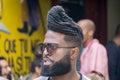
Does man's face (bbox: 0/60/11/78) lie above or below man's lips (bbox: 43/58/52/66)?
below

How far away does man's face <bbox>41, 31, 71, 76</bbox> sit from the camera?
366cm

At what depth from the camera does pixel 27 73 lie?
290 inches

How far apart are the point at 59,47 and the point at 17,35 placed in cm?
354

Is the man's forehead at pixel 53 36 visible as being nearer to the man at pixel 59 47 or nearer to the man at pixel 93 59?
the man at pixel 59 47

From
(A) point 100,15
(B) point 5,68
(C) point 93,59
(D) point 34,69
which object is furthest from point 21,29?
(A) point 100,15

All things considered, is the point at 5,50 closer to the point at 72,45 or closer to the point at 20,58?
the point at 20,58

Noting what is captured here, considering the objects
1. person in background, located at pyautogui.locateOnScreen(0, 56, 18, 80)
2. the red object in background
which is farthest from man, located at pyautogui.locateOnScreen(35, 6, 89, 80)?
the red object in background

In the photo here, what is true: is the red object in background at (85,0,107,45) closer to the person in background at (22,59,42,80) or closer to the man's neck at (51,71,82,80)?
the person in background at (22,59,42,80)

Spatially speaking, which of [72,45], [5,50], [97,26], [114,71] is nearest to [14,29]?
[5,50]

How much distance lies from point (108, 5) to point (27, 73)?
8.48 ft

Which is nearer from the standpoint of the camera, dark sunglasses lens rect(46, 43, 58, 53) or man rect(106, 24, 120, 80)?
dark sunglasses lens rect(46, 43, 58, 53)

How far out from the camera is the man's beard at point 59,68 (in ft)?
12.0

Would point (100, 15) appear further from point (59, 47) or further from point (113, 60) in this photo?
point (59, 47)

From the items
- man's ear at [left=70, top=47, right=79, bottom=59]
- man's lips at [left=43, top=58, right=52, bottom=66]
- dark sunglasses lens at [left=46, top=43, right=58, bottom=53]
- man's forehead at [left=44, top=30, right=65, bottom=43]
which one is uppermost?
man's forehead at [left=44, top=30, right=65, bottom=43]
